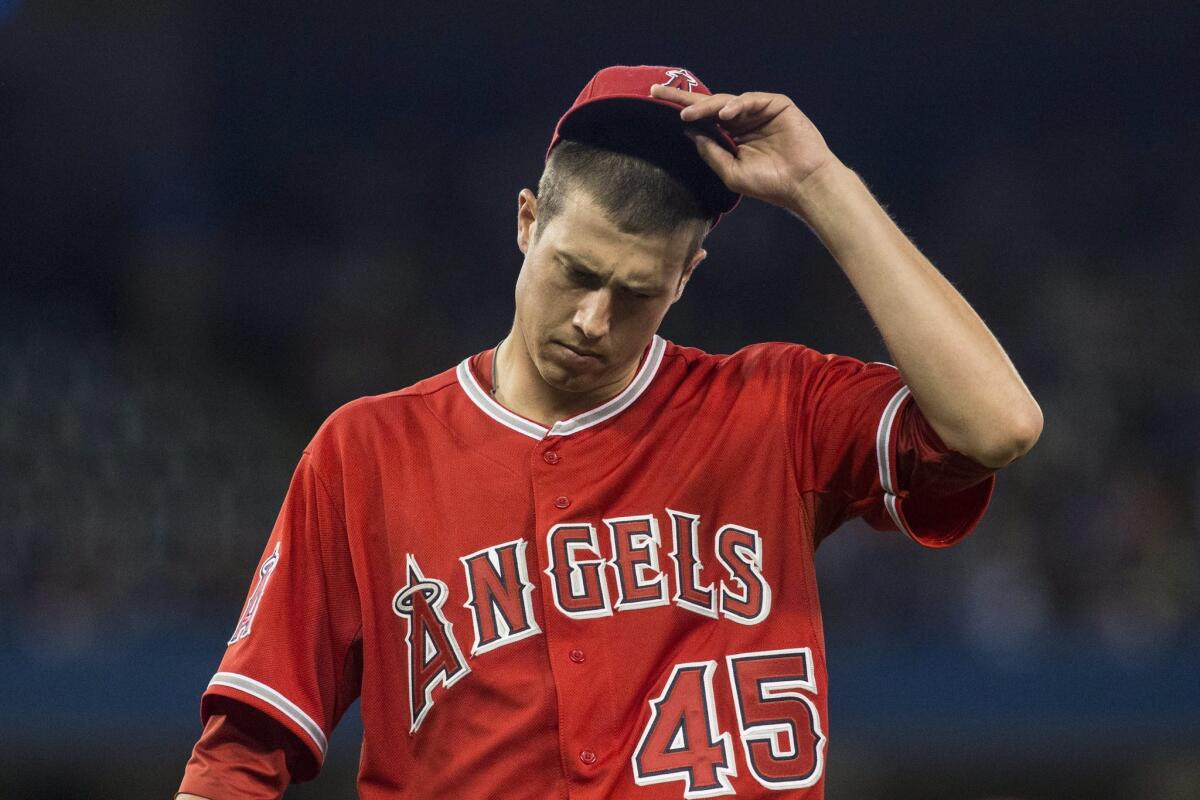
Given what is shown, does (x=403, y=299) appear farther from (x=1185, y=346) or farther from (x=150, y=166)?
(x=1185, y=346)

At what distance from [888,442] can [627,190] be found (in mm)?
425

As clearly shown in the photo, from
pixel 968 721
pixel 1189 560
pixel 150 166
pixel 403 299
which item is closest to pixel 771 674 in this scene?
pixel 968 721

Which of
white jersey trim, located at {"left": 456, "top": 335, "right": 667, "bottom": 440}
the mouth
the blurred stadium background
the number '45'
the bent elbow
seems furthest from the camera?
the blurred stadium background

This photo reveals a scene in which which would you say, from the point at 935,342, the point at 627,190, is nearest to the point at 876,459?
the point at 935,342

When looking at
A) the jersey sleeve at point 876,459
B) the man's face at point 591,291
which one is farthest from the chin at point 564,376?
the jersey sleeve at point 876,459

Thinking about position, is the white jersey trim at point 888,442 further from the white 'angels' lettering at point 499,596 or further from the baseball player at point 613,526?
the white 'angels' lettering at point 499,596

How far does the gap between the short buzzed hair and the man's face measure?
12 mm

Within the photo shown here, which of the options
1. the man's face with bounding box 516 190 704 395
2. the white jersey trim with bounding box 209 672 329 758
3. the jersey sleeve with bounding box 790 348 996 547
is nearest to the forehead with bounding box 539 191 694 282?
the man's face with bounding box 516 190 704 395

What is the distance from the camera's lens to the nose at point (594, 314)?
1670mm

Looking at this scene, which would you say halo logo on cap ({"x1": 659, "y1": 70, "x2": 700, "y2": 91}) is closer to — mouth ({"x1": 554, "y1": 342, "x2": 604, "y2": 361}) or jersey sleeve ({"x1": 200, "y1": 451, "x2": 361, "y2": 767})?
mouth ({"x1": 554, "y1": 342, "x2": 604, "y2": 361})

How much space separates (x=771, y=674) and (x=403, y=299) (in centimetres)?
560

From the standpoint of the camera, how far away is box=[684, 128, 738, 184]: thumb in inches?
65.4

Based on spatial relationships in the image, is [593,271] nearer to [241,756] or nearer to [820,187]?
[820,187]

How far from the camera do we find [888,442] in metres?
1.62
